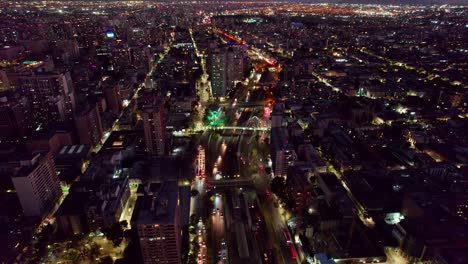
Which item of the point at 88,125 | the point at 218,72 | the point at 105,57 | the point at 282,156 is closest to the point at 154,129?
the point at 88,125

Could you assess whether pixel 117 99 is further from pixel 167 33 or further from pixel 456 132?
pixel 167 33

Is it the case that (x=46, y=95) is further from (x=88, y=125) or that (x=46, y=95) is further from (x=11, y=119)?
(x=88, y=125)

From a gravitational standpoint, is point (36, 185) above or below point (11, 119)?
below

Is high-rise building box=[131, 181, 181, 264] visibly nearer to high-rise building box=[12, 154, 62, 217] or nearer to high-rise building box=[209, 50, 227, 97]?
high-rise building box=[12, 154, 62, 217]

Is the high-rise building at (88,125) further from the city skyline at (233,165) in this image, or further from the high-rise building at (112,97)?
the high-rise building at (112,97)

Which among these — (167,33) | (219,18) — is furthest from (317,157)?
(219,18)

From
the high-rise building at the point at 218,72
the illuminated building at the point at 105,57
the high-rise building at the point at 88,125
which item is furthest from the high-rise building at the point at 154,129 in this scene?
the illuminated building at the point at 105,57
